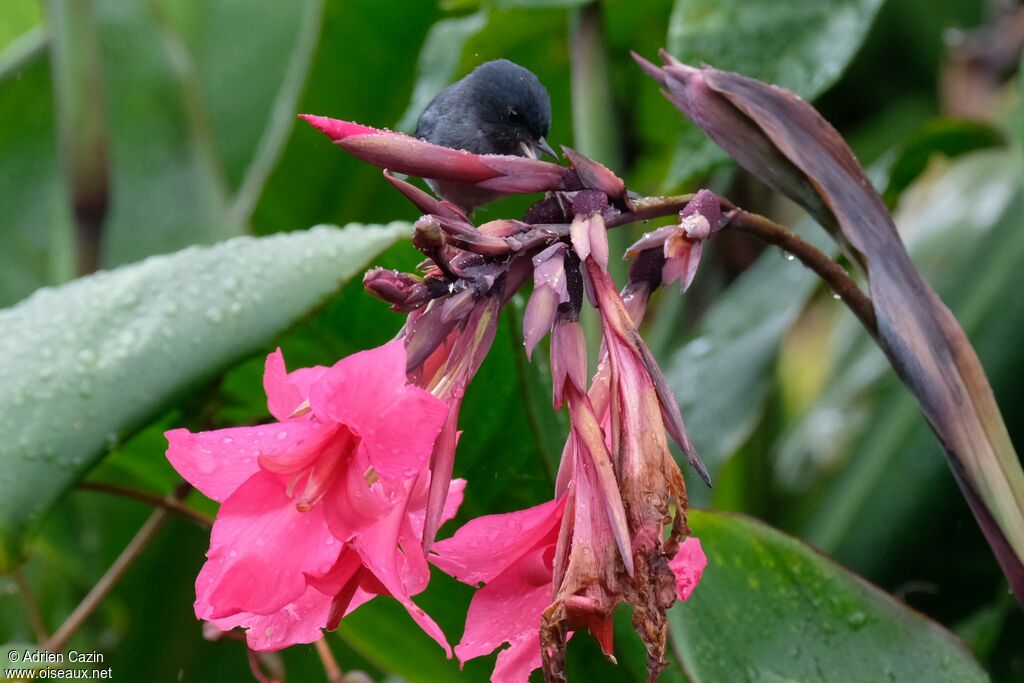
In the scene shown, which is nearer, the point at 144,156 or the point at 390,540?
the point at 390,540

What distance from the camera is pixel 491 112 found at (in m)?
1.17

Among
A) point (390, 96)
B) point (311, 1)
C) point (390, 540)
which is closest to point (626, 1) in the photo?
point (390, 96)

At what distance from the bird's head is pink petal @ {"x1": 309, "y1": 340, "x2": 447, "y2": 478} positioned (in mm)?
769

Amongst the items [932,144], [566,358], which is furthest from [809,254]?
[932,144]

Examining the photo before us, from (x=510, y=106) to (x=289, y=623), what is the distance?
2.61 ft

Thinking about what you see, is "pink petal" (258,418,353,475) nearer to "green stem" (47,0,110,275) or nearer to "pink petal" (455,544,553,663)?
"pink petal" (455,544,553,663)

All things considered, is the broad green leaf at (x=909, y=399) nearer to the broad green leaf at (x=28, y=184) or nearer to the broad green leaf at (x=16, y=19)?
the broad green leaf at (x=28, y=184)

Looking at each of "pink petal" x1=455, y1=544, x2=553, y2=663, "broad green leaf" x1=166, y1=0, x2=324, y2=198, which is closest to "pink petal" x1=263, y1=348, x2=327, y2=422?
"pink petal" x1=455, y1=544, x2=553, y2=663

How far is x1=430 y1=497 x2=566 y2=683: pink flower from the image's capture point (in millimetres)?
442

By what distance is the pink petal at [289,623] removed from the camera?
450 mm

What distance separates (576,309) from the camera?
1.50 ft

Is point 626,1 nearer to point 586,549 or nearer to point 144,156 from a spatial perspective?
point 144,156

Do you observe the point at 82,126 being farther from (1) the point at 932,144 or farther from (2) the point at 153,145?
(1) the point at 932,144

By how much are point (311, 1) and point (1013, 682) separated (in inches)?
41.5
